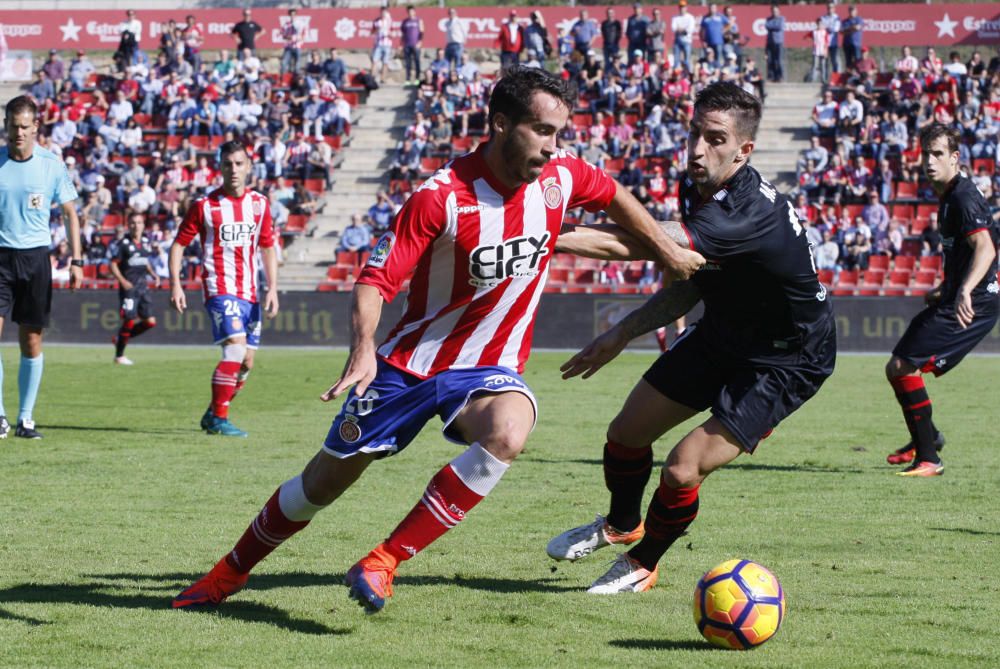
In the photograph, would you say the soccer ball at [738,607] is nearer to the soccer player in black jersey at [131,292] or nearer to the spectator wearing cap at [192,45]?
the soccer player in black jersey at [131,292]

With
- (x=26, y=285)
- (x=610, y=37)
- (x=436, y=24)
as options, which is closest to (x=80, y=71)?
(x=436, y=24)

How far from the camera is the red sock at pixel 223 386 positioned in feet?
39.7

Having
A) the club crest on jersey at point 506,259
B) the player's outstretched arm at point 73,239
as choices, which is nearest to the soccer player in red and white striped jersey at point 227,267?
the player's outstretched arm at point 73,239

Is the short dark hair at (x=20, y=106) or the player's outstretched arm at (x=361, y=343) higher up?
the short dark hair at (x=20, y=106)

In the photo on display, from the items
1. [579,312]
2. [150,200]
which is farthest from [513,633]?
[150,200]

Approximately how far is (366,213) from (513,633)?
93.0 feet

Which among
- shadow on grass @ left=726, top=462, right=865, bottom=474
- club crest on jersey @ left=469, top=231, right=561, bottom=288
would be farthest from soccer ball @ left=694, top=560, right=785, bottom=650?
shadow on grass @ left=726, top=462, right=865, bottom=474

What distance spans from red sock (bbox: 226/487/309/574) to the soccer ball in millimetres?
1686

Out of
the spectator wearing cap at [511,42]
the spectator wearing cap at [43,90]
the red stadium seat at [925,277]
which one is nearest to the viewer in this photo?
the red stadium seat at [925,277]

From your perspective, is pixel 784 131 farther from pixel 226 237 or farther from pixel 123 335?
pixel 226 237

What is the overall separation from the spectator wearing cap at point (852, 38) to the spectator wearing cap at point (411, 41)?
11187 mm

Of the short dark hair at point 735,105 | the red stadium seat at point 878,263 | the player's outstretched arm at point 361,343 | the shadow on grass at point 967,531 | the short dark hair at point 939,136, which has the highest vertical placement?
the short dark hair at point 735,105

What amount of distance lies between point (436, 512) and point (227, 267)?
730 centimetres

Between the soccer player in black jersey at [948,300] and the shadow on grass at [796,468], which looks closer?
the soccer player in black jersey at [948,300]
